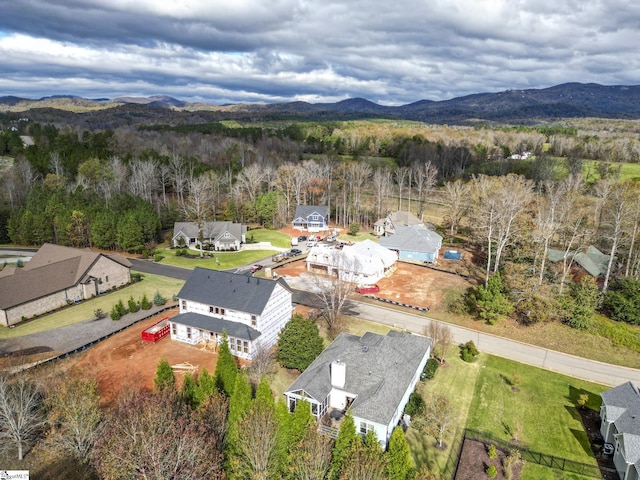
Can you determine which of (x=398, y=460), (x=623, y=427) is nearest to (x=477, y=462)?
(x=398, y=460)

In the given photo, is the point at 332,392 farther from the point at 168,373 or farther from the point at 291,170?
the point at 291,170

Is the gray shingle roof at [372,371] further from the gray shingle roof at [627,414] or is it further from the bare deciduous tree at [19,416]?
the bare deciduous tree at [19,416]

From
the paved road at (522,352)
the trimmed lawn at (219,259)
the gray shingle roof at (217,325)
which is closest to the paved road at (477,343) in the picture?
the paved road at (522,352)

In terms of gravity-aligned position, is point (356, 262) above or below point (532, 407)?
above

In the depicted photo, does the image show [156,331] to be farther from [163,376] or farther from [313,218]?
[313,218]

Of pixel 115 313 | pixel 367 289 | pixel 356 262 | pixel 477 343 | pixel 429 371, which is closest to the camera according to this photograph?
pixel 429 371

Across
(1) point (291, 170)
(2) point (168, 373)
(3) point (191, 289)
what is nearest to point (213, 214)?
(1) point (291, 170)
